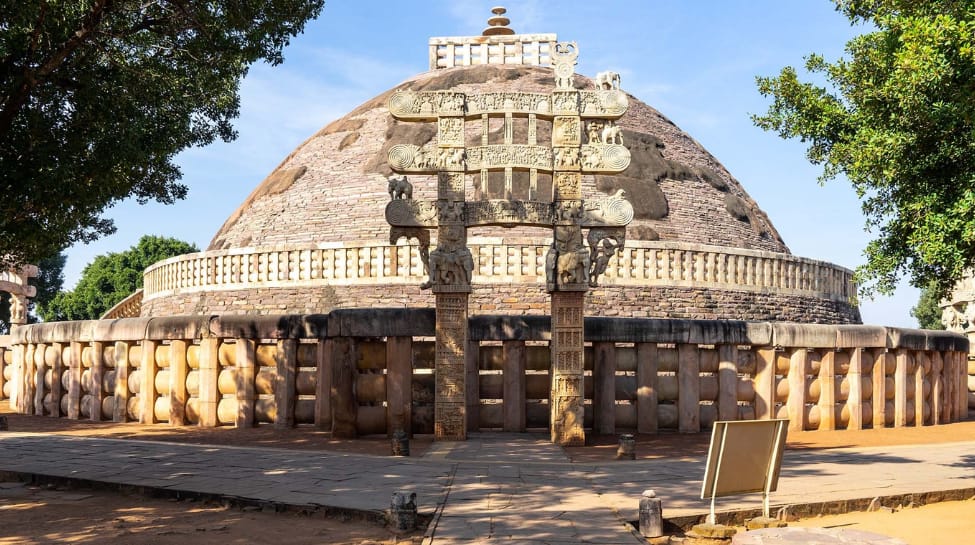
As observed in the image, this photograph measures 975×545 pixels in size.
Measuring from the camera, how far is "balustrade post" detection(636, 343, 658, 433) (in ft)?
36.0

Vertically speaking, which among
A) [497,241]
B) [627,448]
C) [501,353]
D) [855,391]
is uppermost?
[497,241]

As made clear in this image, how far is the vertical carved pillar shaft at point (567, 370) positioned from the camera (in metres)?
10.1

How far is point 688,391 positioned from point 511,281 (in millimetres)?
10388

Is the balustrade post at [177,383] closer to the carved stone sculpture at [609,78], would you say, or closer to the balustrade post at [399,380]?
the balustrade post at [399,380]

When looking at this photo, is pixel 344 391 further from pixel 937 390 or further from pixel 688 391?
pixel 937 390

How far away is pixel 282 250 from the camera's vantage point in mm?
23453

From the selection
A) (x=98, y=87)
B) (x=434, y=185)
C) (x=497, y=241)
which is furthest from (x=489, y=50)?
(x=98, y=87)

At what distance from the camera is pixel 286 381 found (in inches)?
442

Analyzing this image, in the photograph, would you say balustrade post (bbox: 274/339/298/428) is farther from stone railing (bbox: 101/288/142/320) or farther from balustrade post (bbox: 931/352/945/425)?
stone railing (bbox: 101/288/142/320)

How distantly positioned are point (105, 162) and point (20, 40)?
56.4 inches

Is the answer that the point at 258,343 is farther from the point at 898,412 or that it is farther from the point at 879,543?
the point at 898,412

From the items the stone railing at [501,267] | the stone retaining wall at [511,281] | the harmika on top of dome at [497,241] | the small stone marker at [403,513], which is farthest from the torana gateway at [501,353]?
the stone retaining wall at [511,281]

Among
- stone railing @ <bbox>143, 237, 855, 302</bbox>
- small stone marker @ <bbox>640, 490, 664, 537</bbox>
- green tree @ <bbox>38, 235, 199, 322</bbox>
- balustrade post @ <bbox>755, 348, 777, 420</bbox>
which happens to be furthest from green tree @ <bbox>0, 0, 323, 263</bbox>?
green tree @ <bbox>38, 235, 199, 322</bbox>

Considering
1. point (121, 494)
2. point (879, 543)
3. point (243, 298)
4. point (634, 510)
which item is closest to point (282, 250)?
point (243, 298)
